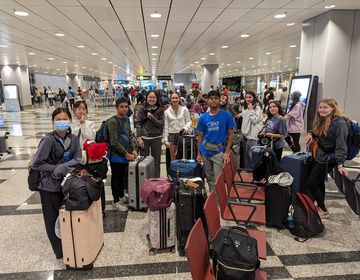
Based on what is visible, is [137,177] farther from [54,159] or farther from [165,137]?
[54,159]

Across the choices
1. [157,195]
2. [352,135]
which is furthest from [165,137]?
[352,135]

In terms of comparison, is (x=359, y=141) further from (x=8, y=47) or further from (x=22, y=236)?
(x=8, y=47)

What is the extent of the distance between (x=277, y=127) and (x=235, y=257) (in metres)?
2.94

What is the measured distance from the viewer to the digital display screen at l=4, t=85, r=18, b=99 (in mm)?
18875

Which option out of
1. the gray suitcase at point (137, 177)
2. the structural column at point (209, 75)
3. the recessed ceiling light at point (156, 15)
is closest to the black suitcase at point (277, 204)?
the gray suitcase at point (137, 177)

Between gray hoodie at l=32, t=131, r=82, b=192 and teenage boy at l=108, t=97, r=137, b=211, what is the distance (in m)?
0.89

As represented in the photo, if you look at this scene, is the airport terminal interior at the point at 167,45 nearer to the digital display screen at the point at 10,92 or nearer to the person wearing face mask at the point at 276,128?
the person wearing face mask at the point at 276,128

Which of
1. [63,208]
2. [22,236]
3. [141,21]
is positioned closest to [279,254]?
[63,208]

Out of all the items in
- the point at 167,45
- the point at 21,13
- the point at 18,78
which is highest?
the point at 167,45

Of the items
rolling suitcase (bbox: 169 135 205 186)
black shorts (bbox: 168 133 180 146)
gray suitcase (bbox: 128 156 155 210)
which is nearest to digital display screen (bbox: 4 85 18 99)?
black shorts (bbox: 168 133 180 146)

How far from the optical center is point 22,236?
3.31m

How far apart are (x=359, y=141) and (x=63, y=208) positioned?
10.8 ft

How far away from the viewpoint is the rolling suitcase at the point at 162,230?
9.29 feet

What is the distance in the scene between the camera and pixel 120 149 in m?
3.59
